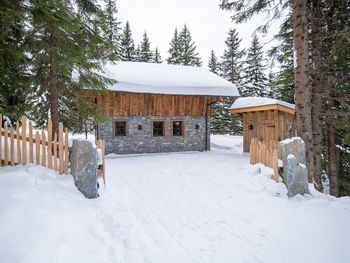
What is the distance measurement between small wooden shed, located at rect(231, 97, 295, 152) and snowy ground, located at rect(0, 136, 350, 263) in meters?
9.64

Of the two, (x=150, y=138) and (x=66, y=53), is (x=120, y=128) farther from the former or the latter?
(x=66, y=53)

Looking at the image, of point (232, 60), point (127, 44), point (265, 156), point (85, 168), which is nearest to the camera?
point (85, 168)

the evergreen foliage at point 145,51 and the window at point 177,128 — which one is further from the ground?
→ the evergreen foliage at point 145,51

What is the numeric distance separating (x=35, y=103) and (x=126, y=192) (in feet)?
17.1

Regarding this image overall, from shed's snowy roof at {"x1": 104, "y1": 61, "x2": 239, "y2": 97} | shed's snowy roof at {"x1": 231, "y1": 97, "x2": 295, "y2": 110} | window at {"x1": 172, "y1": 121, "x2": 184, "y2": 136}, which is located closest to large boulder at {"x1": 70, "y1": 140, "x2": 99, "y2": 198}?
shed's snowy roof at {"x1": 104, "y1": 61, "x2": 239, "y2": 97}

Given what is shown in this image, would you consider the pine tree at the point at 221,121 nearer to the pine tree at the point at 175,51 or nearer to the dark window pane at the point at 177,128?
the pine tree at the point at 175,51

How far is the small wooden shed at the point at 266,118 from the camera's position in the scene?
15547mm

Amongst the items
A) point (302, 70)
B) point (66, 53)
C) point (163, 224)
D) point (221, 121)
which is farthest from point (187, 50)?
point (163, 224)

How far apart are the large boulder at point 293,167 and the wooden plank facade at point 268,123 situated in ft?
26.9

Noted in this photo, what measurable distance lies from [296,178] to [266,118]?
10970 mm

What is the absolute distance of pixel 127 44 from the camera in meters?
34.2

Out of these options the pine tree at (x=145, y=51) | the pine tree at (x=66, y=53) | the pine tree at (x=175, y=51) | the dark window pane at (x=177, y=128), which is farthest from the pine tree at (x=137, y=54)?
the pine tree at (x=66, y=53)

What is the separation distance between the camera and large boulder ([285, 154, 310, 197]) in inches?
255

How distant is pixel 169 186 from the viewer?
815cm
